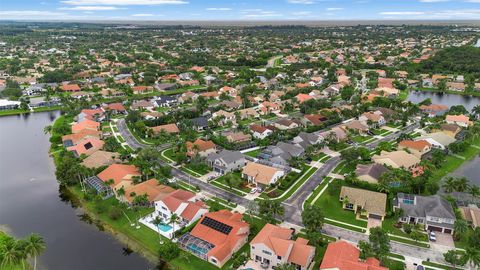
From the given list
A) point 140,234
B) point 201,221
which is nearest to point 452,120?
point 201,221

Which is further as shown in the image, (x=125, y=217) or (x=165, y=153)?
(x=165, y=153)

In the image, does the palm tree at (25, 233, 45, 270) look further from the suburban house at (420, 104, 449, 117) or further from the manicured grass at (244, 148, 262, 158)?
the suburban house at (420, 104, 449, 117)

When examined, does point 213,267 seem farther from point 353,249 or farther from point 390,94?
point 390,94

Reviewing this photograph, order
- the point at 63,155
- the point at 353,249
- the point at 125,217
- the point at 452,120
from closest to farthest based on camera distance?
the point at 353,249, the point at 125,217, the point at 63,155, the point at 452,120

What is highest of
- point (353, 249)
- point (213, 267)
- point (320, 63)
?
point (320, 63)

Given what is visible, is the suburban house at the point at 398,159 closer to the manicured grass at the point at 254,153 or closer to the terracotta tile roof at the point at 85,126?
the manicured grass at the point at 254,153

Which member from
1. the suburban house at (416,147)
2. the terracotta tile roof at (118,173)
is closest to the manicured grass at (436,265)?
the suburban house at (416,147)

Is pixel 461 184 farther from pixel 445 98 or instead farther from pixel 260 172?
pixel 445 98
